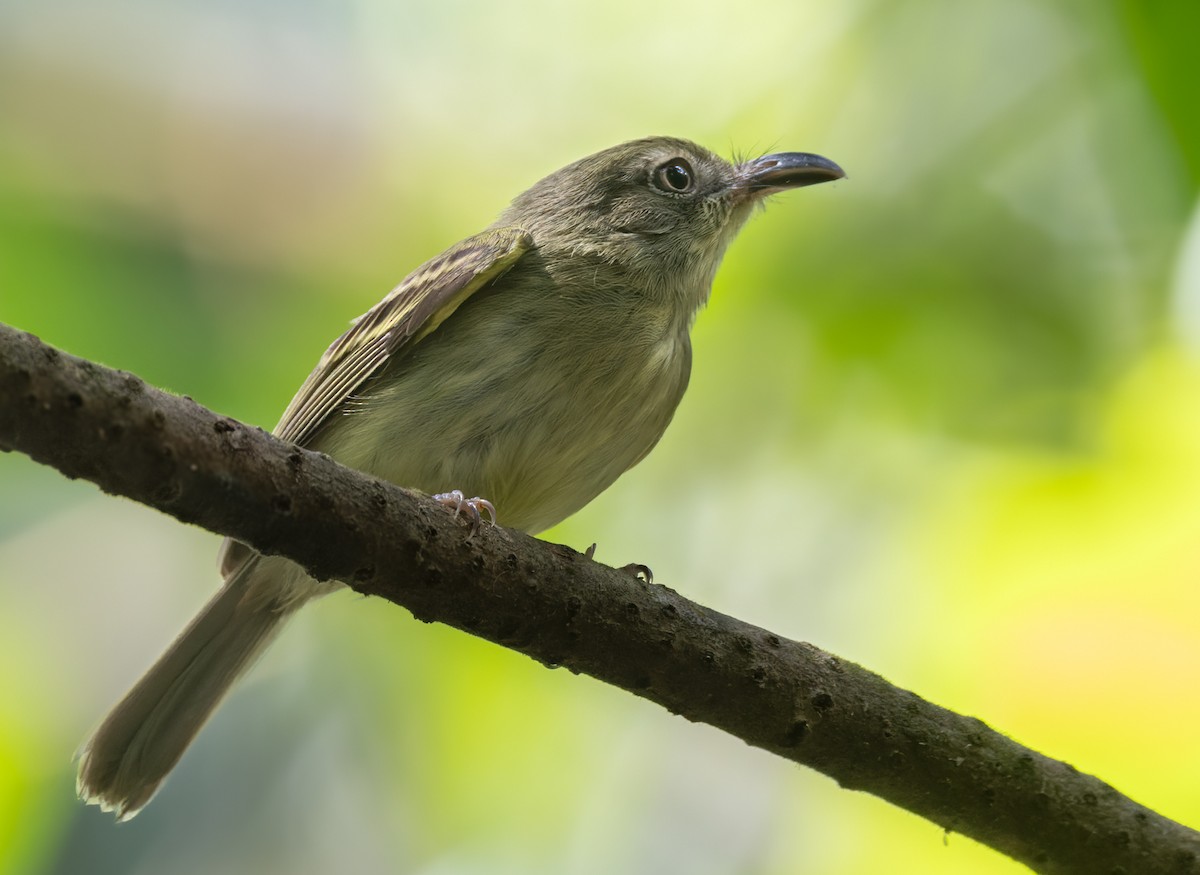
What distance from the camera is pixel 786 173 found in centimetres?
417

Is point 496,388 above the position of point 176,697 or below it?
above

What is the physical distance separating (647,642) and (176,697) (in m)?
1.89

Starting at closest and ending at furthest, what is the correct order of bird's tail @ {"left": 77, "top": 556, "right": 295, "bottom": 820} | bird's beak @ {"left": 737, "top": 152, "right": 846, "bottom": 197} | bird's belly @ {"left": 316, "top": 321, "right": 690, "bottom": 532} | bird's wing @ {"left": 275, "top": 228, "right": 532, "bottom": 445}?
bird's belly @ {"left": 316, "top": 321, "right": 690, "bottom": 532} → bird's wing @ {"left": 275, "top": 228, "right": 532, "bottom": 445} → bird's tail @ {"left": 77, "top": 556, "right": 295, "bottom": 820} → bird's beak @ {"left": 737, "top": 152, "right": 846, "bottom": 197}

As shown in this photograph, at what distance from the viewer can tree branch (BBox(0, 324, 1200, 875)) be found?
6.63ft

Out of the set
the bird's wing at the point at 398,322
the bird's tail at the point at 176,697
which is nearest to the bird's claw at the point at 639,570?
the bird's wing at the point at 398,322

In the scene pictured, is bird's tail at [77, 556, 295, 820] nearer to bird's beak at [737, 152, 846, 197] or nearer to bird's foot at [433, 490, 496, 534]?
bird's foot at [433, 490, 496, 534]

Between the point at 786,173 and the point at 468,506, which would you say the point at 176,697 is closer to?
the point at 468,506

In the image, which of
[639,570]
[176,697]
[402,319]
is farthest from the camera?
[176,697]

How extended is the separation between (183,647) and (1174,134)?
369cm

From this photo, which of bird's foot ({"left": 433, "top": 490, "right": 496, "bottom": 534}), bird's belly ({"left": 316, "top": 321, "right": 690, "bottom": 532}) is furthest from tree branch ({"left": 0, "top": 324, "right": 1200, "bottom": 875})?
bird's belly ({"left": 316, "top": 321, "right": 690, "bottom": 532})

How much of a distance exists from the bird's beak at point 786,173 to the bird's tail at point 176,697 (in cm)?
214

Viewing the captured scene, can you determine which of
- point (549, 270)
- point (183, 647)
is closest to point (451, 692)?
point (183, 647)

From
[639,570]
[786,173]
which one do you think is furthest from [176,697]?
[786,173]

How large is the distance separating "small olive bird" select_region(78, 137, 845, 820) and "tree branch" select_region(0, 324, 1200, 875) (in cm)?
56
